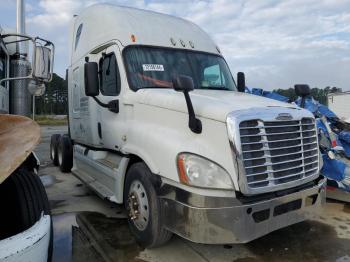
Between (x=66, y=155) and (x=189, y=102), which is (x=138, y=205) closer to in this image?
(x=189, y=102)

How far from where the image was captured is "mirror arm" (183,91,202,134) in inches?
147

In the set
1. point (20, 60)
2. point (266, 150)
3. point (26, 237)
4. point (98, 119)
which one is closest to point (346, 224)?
point (266, 150)

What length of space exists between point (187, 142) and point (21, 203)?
1.61 metres

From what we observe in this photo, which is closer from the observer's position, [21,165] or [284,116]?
[21,165]

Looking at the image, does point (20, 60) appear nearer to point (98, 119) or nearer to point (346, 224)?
point (98, 119)

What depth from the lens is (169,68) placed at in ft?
16.9

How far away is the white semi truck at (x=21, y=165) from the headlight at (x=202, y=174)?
4.18 feet

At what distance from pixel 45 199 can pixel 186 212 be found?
1280mm

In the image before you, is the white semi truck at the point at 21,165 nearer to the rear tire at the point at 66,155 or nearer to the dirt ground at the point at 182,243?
the dirt ground at the point at 182,243

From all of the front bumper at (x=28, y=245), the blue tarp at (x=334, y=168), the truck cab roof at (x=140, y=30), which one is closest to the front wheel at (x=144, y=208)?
the front bumper at (x=28, y=245)

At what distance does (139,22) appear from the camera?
5.55m

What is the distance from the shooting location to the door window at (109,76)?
5.25 meters

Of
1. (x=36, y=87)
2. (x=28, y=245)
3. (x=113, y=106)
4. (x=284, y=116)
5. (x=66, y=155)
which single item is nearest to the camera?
(x=28, y=245)

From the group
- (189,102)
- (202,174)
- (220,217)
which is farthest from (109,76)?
(220,217)
